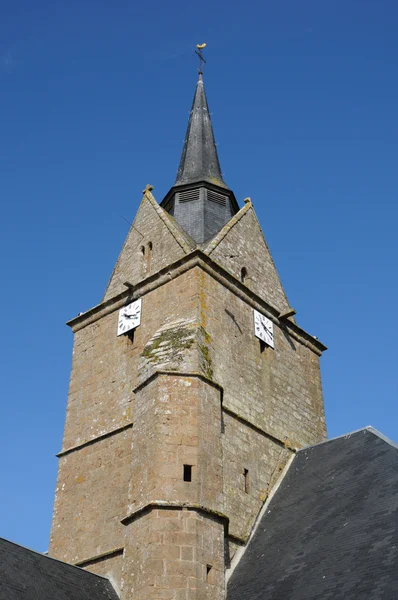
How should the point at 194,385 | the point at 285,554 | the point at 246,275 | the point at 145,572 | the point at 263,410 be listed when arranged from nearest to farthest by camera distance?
the point at 145,572
the point at 285,554
the point at 194,385
the point at 263,410
the point at 246,275

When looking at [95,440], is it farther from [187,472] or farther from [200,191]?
[200,191]

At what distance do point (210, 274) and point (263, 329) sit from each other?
176cm

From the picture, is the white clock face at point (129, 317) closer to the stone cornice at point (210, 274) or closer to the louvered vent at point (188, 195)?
the stone cornice at point (210, 274)

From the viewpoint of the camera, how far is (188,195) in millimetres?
18328

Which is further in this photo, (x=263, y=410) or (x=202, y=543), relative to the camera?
(x=263, y=410)

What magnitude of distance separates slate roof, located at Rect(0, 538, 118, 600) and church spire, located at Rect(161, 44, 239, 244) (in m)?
7.43

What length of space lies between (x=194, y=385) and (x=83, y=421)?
3604 mm

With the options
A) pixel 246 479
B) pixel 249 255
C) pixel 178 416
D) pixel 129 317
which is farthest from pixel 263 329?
pixel 178 416

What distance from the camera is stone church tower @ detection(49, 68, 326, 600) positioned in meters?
11.6

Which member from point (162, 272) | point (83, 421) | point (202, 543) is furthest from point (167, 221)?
point (202, 543)

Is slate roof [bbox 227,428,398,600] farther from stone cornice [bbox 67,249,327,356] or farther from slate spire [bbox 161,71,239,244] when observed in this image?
slate spire [bbox 161,71,239,244]

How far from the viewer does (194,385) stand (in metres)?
12.7

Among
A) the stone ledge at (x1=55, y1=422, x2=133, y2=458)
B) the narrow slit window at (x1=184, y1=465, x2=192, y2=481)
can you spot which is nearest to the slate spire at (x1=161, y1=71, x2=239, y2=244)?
the stone ledge at (x1=55, y1=422, x2=133, y2=458)

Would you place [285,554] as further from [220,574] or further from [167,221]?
[167,221]
